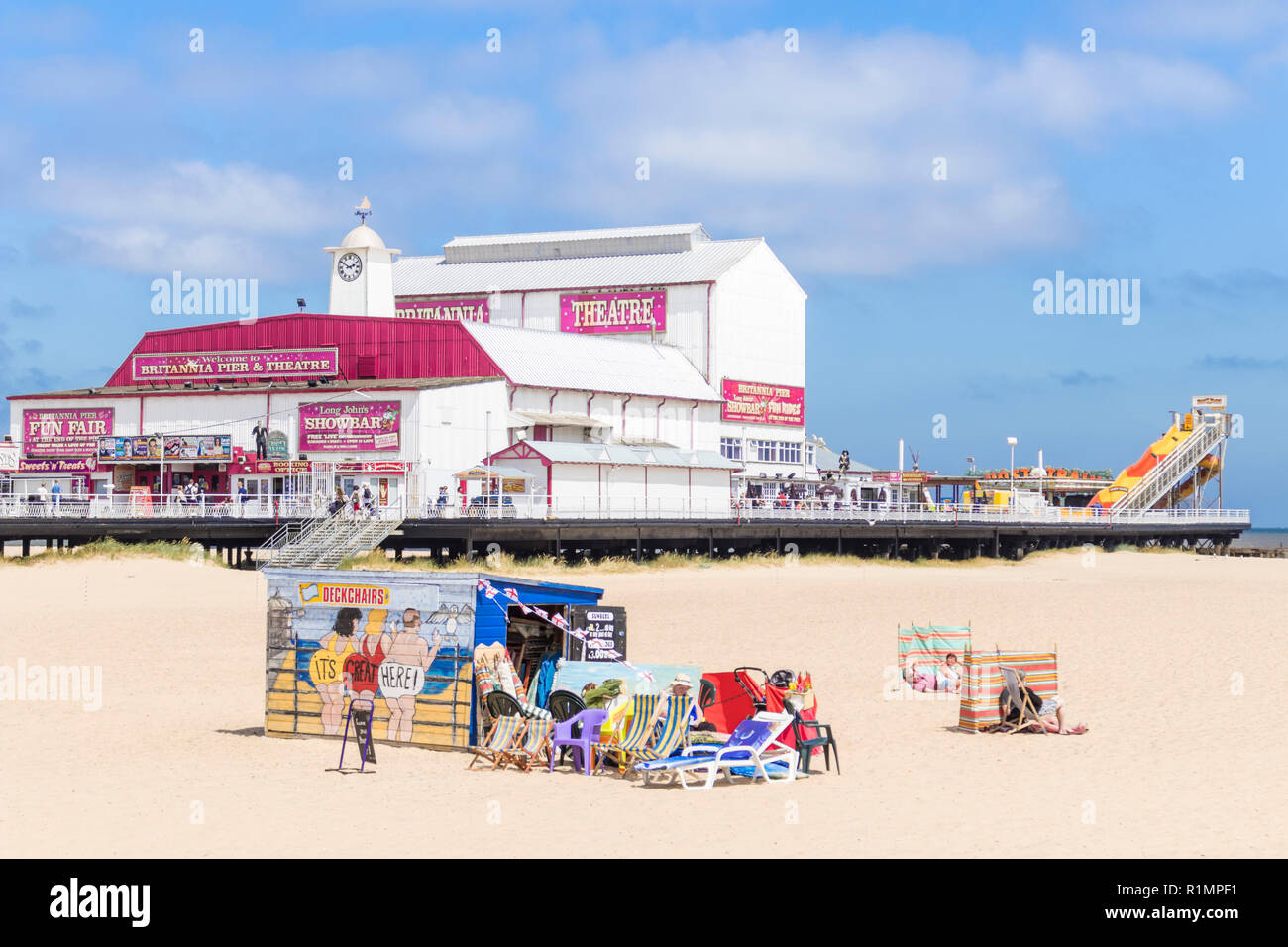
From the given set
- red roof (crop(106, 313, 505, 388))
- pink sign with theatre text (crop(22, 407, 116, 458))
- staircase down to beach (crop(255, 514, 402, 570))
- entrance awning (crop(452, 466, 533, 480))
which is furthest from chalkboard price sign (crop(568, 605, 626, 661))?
pink sign with theatre text (crop(22, 407, 116, 458))

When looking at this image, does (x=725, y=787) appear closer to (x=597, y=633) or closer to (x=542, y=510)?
(x=597, y=633)

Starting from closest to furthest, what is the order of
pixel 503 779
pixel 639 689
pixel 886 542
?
pixel 503 779
pixel 639 689
pixel 886 542

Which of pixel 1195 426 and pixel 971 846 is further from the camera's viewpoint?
pixel 1195 426

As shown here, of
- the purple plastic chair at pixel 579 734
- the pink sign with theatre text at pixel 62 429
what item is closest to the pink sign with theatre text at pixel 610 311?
the pink sign with theatre text at pixel 62 429

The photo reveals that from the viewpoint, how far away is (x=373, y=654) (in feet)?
54.0

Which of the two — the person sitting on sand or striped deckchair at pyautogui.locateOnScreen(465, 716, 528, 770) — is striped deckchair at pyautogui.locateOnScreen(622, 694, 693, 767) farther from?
the person sitting on sand

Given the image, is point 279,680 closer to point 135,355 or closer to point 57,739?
point 57,739

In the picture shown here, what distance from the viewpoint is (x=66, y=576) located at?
127 feet

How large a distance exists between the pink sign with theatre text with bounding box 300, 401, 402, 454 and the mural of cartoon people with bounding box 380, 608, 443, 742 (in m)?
36.8

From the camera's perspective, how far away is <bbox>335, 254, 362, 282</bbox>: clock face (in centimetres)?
6444

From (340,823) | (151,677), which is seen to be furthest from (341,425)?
(340,823)

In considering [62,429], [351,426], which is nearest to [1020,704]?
[351,426]

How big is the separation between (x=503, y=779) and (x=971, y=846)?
480 centimetres
